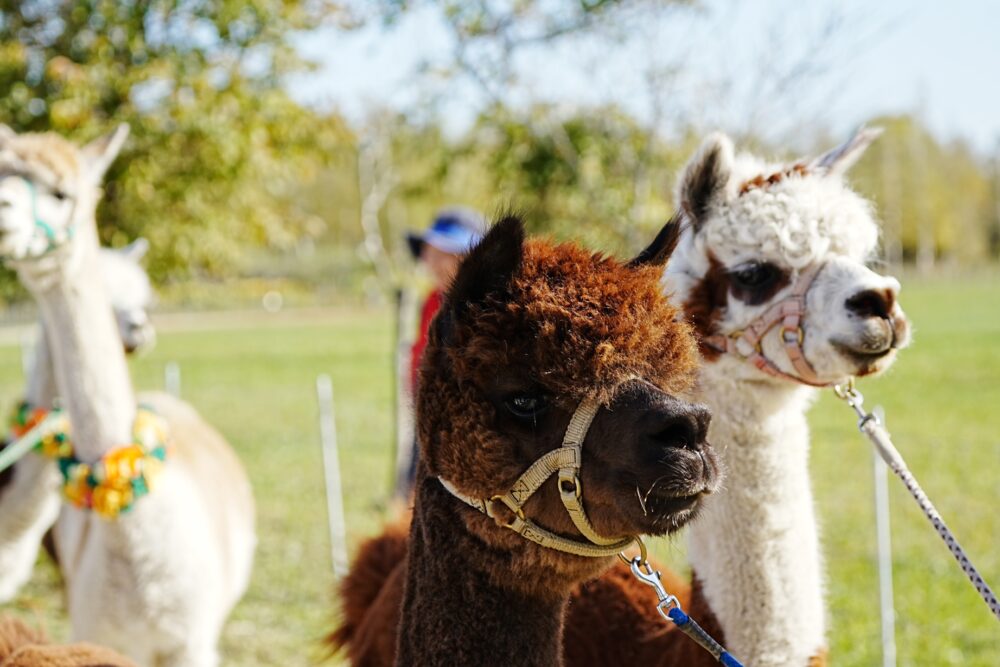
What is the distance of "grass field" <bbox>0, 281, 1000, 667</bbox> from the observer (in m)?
5.66

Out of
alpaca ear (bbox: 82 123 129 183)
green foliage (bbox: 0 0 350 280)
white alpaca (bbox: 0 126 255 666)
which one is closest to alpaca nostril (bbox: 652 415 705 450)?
white alpaca (bbox: 0 126 255 666)

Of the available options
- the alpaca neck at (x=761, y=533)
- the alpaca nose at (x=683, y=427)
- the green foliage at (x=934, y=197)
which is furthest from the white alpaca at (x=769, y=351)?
the green foliage at (x=934, y=197)

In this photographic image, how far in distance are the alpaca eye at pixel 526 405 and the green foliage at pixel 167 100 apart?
6231mm

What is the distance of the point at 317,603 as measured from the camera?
20.9 feet

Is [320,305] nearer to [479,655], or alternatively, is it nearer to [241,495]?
[241,495]

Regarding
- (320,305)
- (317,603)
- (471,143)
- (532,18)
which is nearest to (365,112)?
(471,143)

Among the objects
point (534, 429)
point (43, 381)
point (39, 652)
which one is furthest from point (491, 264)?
point (43, 381)

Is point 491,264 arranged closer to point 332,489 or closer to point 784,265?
point 784,265

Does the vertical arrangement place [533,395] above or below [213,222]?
above

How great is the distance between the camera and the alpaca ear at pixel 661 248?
193 cm

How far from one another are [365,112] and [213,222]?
35.8 feet

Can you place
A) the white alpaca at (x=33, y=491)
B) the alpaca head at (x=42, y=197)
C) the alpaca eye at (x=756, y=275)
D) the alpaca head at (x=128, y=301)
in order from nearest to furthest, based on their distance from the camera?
the alpaca eye at (x=756, y=275), the alpaca head at (x=42, y=197), the white alpaca at (x=33, y=491), the alpaca head at (x=128, y=301)

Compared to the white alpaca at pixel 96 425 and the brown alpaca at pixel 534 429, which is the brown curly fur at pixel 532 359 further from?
the white alpaca at pixel 96 425

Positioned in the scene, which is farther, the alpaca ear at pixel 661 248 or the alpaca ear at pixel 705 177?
the alpaca ear at pixel 705 177
